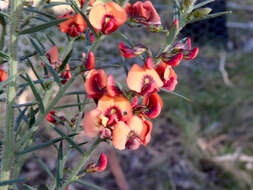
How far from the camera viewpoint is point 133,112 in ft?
1.71

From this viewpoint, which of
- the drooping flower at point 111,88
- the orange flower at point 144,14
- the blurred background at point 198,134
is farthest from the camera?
the blurred background at point 198,134

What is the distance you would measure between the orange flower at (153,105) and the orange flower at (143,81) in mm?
33

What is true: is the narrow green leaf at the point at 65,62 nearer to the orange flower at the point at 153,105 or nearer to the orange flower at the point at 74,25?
the orange flower at the point at 74,25

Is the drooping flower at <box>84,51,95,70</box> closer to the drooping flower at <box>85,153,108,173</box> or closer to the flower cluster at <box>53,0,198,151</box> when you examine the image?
the flower cluster at <box>53,0,198,151</box>

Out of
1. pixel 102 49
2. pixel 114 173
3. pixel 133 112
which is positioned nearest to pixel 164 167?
pixel 114 173

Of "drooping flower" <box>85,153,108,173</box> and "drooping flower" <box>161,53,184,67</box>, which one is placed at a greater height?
"drooping flower" <box>161,53,184,67</box>

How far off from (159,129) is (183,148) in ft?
Result: 0.92

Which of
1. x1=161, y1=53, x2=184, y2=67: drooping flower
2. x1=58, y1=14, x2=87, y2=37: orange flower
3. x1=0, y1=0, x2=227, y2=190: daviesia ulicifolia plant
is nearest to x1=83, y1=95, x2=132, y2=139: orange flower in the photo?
x1=0, y1=0, x2=227, y2=190: daviesia ulicifolia plant

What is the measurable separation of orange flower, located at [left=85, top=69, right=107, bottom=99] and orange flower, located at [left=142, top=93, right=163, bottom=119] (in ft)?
0.30

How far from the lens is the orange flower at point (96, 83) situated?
47 centimetres

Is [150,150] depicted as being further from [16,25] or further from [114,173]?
[16,25]

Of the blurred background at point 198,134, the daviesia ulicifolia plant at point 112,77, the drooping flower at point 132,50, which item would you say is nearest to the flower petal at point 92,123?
the daviesia ulicifolia plant at point 112,77

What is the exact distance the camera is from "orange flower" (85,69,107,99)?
47cm

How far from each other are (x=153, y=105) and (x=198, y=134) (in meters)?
1.95
